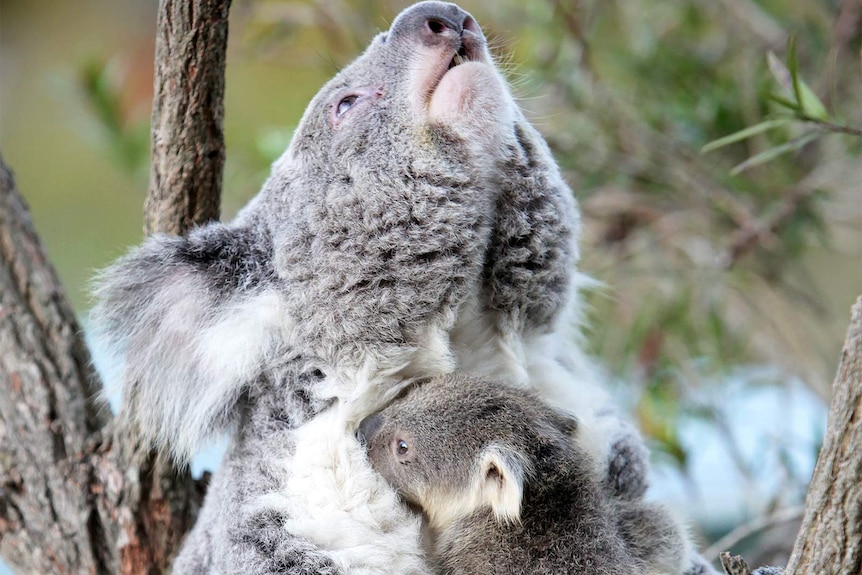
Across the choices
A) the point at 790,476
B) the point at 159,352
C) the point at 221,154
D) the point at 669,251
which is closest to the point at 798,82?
the point at 221,154

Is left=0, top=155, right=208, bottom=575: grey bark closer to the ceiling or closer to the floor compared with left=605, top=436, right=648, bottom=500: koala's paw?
closer to the ceiling

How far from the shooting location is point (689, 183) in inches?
131

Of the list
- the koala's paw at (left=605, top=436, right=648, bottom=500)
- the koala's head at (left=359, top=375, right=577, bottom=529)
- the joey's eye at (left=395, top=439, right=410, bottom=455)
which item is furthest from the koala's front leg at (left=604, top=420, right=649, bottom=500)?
the joey's eye at (left=395, top=439, right=410, bottom=455)

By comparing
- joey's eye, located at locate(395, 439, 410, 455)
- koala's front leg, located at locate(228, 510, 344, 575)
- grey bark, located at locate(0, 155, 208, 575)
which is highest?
grey bark, located at locate(0, 155, 208, 575)

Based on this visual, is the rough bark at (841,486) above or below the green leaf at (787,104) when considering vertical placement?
below

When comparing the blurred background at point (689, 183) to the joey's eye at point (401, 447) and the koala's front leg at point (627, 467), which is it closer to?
the koala's front leg at point (627, 467)

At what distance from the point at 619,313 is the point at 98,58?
246 centimetres

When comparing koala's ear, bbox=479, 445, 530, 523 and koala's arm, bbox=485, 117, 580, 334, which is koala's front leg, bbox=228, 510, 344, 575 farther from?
koala's arm, bbox=485, 117, 580, 334

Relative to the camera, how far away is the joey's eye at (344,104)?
6.09 ft

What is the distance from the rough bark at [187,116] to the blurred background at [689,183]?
27.6 inches

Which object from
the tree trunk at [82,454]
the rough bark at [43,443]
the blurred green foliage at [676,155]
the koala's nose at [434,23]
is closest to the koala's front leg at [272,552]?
the tree trunk at [82,454]

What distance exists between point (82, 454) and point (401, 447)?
0.81 metres

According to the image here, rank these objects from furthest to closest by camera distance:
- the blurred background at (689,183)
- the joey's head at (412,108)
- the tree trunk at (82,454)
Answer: the blurred background at (689,183) < the tree trunk at (82,454) < the joey's head at (412,108)

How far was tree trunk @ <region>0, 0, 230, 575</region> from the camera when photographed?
204cm
